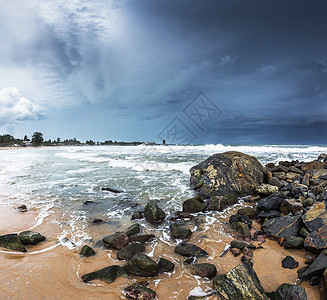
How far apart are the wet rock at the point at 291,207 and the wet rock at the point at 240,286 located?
11.7 feet

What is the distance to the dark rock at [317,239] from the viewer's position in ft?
11.6

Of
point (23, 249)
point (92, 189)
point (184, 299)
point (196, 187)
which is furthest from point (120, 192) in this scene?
point (184, 299)

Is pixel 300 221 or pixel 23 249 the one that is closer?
pixel 23 249

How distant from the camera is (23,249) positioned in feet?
13.1

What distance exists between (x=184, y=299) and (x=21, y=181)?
1171cm

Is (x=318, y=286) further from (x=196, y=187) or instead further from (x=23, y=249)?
(x=196, y=187)

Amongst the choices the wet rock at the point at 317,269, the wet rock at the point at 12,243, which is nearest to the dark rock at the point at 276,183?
the wet rock at the point at 317,269

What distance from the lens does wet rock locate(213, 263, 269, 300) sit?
259 cm

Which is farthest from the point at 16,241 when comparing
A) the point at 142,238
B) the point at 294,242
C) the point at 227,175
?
the point at 227,175

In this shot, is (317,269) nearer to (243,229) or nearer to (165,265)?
(243,229)

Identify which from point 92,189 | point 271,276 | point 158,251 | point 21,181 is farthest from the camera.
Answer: point 21,181

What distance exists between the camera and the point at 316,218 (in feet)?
13.6

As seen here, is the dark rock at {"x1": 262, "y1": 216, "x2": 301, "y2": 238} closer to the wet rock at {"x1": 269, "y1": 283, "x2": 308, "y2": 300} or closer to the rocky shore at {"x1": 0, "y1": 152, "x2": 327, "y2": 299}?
the rocky shore at {"x1": 0, "y1": 152, "x2": 327, "y2": 299}

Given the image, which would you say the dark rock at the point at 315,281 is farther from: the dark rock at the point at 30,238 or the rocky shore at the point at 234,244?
the dark rock at the point at 30,238
